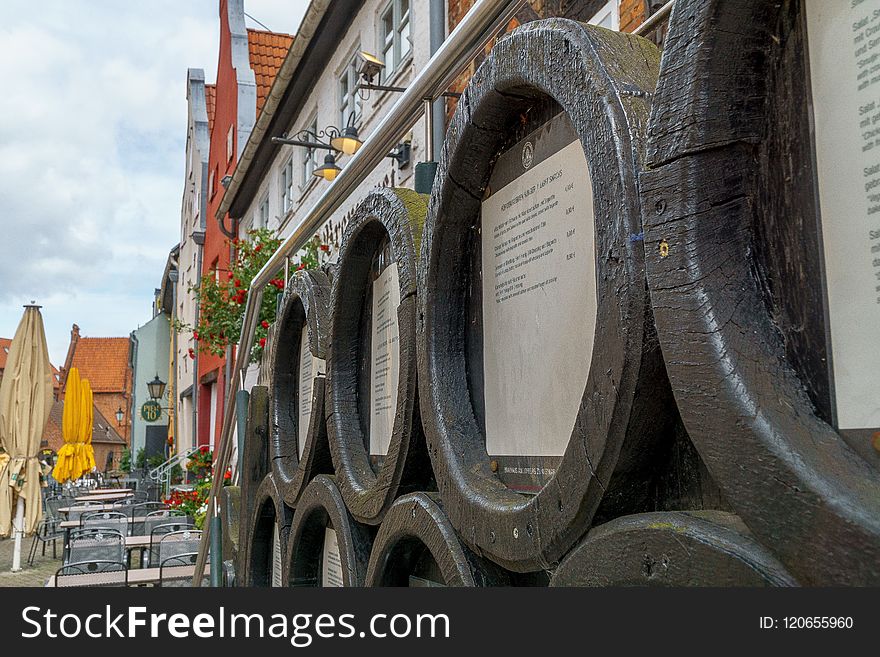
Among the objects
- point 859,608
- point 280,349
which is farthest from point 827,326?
point 280,349

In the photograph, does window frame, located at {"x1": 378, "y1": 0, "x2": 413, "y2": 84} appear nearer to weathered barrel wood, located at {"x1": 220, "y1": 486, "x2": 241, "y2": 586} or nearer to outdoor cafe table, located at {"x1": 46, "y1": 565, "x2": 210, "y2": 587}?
outdoor cafe table, located at {"x1": 46, "y1": 565, "x2": 210, "y2": 587}

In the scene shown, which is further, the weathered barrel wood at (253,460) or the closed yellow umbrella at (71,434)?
the closed yellow umbrella at (71,434)

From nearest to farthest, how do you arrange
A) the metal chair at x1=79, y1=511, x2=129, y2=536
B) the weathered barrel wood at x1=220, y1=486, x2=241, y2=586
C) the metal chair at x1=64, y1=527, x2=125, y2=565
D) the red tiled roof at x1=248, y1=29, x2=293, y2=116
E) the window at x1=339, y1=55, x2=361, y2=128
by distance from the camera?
the weathered barrel wood at x1=220, y1=486, x2=241, y2=586 → the metal chair at x1=64, y1=527, x2=125, y2=565 → the window at x1=339, y1=55, x2=361, y2=128 → the metal chair at x1=79, y1=511, x2=129, y2=536 → the red tiled roof at x1=248, y1=29, x2=293, y2=116

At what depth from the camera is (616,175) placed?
0.74 metres

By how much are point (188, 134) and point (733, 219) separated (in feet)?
85.8

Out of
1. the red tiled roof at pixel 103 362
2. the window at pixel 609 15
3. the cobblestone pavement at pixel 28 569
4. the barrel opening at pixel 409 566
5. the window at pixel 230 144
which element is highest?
the window at pixel 230 144

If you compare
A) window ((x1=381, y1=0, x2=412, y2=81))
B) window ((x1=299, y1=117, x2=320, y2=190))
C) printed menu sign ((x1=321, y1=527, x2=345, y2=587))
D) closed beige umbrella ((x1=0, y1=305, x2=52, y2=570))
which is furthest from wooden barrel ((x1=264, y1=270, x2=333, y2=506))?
closed beige umbrella ((x1=0, y1=305, x2=52, y2=570))

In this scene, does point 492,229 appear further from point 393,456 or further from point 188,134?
point 188,134

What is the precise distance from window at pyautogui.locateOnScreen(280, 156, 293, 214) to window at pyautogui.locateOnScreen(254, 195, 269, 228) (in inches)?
42.1

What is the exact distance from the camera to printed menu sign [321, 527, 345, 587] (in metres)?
1.63

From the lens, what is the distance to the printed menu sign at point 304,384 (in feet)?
6.42

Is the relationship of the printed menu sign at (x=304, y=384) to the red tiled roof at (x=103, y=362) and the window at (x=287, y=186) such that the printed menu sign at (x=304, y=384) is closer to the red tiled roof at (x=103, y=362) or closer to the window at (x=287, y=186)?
the window at (x=287, y=186)

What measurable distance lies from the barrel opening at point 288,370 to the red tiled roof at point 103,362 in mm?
50885

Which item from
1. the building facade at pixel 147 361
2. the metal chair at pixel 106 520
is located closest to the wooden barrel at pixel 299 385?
the metal chair at pixel 106 520
